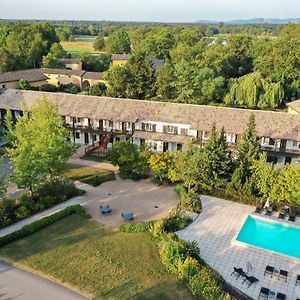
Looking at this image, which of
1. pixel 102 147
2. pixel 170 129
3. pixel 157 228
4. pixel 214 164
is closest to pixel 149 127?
pixel 170 129

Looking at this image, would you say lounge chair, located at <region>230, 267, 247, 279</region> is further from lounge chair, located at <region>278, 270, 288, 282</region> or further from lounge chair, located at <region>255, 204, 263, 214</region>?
lounge chair, located at <region>255, 204, 263, 214</region>

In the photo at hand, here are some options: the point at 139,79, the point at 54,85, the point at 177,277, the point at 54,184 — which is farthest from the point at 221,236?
the point at 54,85

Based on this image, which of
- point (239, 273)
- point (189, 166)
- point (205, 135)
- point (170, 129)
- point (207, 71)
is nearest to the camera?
point (239, 273)

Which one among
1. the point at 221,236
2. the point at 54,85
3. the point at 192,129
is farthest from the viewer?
the point at 54,85

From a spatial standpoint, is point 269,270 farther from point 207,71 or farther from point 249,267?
point 207,71

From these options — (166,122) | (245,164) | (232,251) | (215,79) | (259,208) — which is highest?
(215,79)

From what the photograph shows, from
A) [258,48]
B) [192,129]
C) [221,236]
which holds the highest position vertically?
[258,48]

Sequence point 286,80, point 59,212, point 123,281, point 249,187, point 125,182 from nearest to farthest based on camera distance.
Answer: point 123,281 < point 59,212 < point 249,187 < point 125,182 < point 286,80

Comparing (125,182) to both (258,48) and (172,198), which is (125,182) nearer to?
(172,198)
